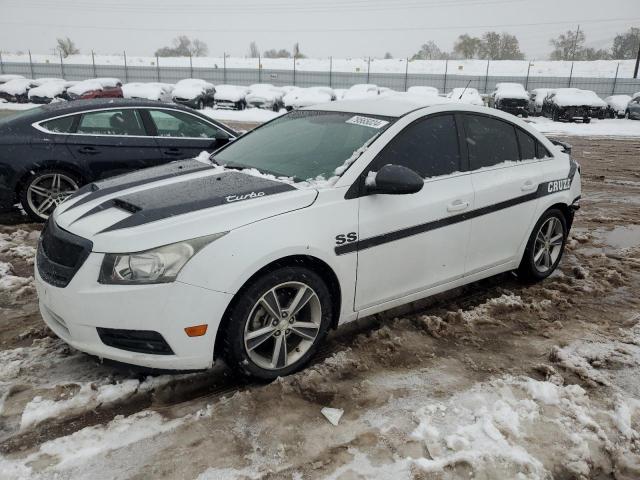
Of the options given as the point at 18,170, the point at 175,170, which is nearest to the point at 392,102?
the point at 175,170

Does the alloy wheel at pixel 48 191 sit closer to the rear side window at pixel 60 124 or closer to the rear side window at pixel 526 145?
the rear side window at pixel 60 124

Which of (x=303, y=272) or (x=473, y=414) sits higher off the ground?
(x=303, y=272)

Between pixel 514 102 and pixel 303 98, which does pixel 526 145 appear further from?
pixel 514 102

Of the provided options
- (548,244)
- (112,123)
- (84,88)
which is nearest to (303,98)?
(84,88)

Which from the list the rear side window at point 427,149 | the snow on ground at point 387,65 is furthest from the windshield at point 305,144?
the snow on ground at point 387,65

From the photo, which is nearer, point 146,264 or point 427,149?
point 146,264

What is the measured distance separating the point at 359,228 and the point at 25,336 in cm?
245

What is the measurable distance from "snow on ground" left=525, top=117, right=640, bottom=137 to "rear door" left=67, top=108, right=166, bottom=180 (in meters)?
15.6

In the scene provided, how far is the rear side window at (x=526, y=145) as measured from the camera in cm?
445

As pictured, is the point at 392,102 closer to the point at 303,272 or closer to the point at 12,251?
the point at 303,272

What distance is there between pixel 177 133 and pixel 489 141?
421 centimetres

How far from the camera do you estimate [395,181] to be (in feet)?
10.5

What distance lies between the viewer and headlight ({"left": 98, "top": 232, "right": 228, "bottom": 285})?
2.72 metres

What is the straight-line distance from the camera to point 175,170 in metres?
3.88
